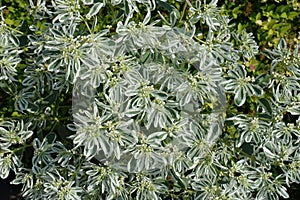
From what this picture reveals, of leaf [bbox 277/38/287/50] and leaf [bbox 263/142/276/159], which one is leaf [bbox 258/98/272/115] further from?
leaf [bbox 277/38/287/50]

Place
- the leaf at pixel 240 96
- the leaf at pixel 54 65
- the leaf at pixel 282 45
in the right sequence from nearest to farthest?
the leaf at pixel 54 65, the leaf at pixel 240 96, the leaf at pixel 282 45

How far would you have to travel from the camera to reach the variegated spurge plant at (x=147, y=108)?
75.0 inches

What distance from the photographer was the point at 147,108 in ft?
6.19

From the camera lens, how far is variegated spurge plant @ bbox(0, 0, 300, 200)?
75.0 inches

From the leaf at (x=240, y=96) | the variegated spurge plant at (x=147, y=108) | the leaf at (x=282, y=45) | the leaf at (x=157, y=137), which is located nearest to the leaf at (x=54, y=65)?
the variegated spurge plant at (x=147, y=108)

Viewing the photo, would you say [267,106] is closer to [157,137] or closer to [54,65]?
[157,137]

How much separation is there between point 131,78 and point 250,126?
1.76 feet

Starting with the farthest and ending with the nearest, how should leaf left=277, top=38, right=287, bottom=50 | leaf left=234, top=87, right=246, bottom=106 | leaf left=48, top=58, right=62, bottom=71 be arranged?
leaf left=277, top=38, right=287, bottom=50 < leaf left=234, top=87, right=246, bottom=106 < leaf left=48, top=58, right=62, bottom=71

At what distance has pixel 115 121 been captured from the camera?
76.7 inches

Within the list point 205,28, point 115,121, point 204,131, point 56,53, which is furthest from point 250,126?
point 205,28

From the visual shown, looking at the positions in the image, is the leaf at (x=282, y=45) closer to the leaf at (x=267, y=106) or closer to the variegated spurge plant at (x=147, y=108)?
the variegated spurge plant at (x=147, y=108)

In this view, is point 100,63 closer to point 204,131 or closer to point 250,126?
point 204,131

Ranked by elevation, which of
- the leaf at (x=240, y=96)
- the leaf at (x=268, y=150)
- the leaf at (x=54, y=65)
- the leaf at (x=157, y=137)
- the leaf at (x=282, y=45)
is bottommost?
the leaf at (x=268, y=150)

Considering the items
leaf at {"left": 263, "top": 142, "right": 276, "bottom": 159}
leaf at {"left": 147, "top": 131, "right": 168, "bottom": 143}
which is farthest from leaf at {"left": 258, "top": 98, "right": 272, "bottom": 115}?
leaf at {"left": 147, "top": 131, "right": 168, "bottom": 143}
